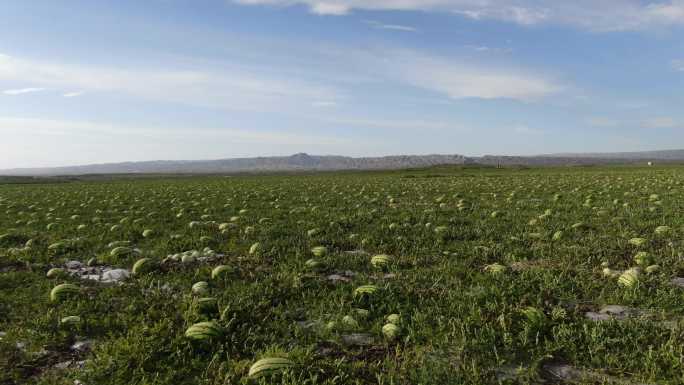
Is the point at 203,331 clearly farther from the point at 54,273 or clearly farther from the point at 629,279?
the point at 629,279

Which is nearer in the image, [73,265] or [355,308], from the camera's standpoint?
[355,308]

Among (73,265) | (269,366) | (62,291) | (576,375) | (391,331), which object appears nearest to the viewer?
(576,375)

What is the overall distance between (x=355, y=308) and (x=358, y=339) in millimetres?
903

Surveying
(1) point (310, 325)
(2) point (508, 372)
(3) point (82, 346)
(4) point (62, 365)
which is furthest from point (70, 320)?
(2) point (508, 372)

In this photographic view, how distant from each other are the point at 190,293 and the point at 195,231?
6.59m

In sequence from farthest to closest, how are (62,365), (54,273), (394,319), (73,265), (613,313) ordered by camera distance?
(73,265)
(54,273)
(613,313)
(394,319)
(62,365)

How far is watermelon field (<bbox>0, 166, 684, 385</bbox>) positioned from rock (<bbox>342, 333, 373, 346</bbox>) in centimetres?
3

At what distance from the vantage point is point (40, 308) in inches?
277

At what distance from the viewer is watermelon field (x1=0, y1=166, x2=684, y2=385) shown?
492 cm

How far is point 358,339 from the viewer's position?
18.8 ft

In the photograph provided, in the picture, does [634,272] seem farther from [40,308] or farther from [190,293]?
[40,308]

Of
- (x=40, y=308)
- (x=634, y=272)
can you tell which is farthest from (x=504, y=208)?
(x=40, y=308)

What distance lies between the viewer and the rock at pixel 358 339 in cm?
562

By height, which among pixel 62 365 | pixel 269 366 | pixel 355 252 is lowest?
pixel 62 365
